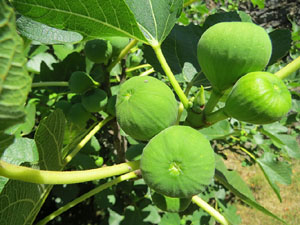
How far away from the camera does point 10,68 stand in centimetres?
45

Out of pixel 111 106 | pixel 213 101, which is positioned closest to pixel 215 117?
pixel 213 101

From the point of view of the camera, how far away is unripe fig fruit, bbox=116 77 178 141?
81cm

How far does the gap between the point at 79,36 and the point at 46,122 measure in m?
0.32

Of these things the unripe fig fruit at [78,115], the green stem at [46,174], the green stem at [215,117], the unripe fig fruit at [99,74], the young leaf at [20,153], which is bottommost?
the unripe fig fruit at [78,115]

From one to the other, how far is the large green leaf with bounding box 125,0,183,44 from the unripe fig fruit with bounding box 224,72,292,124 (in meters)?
0.39

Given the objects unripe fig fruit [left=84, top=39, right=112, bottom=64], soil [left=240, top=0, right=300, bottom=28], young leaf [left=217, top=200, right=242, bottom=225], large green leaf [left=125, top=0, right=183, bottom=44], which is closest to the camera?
large green leaf [left=125, top=0, right=183, bottom=44]

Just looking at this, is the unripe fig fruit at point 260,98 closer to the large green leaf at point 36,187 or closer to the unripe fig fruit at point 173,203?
the unripe fig fruit at point 173,203

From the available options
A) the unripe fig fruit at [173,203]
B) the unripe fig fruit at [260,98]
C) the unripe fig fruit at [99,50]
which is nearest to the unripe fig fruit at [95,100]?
the unripe fig fruit at [99,50]

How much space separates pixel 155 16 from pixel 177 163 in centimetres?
59

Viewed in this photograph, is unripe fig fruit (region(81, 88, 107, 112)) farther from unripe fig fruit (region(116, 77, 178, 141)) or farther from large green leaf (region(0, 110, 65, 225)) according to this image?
unripe fig fruit (region(116, 77, 178, 141))

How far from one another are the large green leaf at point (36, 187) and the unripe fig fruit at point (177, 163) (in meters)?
0.36

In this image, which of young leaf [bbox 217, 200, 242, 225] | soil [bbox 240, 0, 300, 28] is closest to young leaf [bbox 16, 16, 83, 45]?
young leaf [bbox 217, 200, 242, 225]

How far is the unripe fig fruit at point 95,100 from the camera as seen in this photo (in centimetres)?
154

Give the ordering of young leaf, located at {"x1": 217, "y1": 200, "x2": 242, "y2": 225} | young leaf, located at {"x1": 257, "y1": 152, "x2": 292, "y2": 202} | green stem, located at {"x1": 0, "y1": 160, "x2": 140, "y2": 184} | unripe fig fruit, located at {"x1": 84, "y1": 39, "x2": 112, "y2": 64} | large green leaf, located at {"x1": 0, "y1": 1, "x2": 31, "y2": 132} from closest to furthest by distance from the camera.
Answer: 1. large green leaf, located at {"x1": 0, "y1": 1, "x2": 31, "y2": 132}
2. green stem, located at {"x1": 0, "y1": 160, "x2": 140, "y2": 184}
3. unripe fig fruit, located at {"x1": 84, "y1": 39, "x2": 112, "y2": 64}
4. young leaf, located at {"x1": 257, "y1": 152, "x2": 292, "y2": 202}
5. young leaf, located at {"x1": 217, "y1": 200, "x2": 242, "y2": 225}
